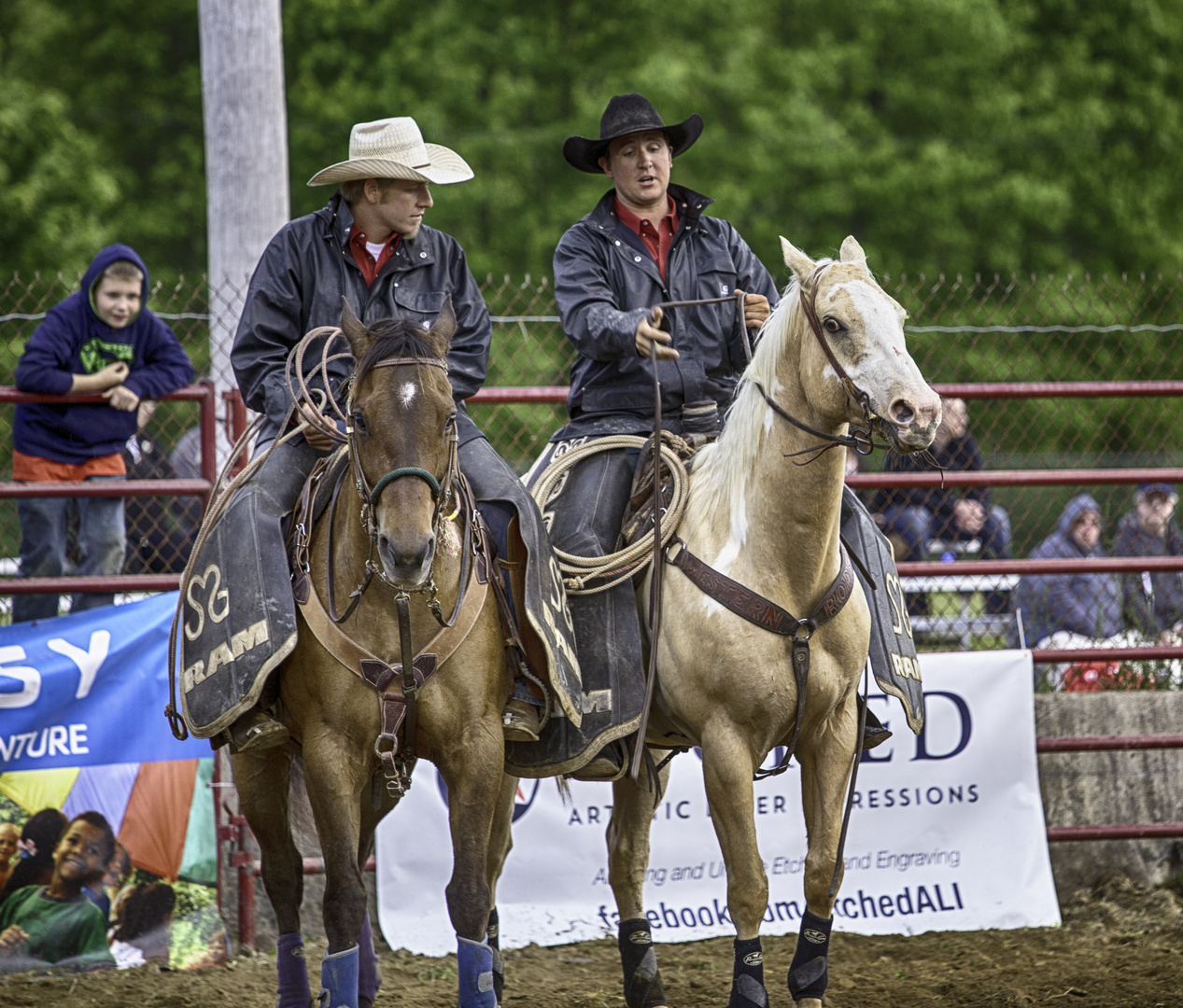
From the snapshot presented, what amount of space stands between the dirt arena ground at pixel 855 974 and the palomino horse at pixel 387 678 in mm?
1646

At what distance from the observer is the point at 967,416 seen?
9.30 m

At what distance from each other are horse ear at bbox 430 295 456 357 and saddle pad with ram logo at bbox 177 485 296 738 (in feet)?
2.72

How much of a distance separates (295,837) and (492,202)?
460 inches

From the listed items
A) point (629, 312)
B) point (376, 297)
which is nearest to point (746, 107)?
point (629, 312)

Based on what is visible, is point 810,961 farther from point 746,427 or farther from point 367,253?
point 367,253

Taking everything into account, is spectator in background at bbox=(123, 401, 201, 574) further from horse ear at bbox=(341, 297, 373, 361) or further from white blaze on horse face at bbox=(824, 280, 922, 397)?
white blaze on horse face at bbox=(824, 280, 922, 397)

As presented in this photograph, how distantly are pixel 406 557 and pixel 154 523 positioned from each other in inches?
135

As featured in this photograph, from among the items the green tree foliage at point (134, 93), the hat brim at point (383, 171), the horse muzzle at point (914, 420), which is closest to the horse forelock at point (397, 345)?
the hat brim at point (383, 171)

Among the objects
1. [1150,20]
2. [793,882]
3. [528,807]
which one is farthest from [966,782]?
[1150,20]

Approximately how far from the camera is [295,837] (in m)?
6.34

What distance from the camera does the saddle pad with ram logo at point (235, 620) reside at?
4094 mm

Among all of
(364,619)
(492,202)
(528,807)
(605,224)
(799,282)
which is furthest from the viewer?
(492,202)

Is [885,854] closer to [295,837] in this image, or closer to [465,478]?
[295,837]

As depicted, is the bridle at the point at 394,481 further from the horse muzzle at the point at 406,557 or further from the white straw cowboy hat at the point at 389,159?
→ the white straw cowboy hat at the point at 389,159
